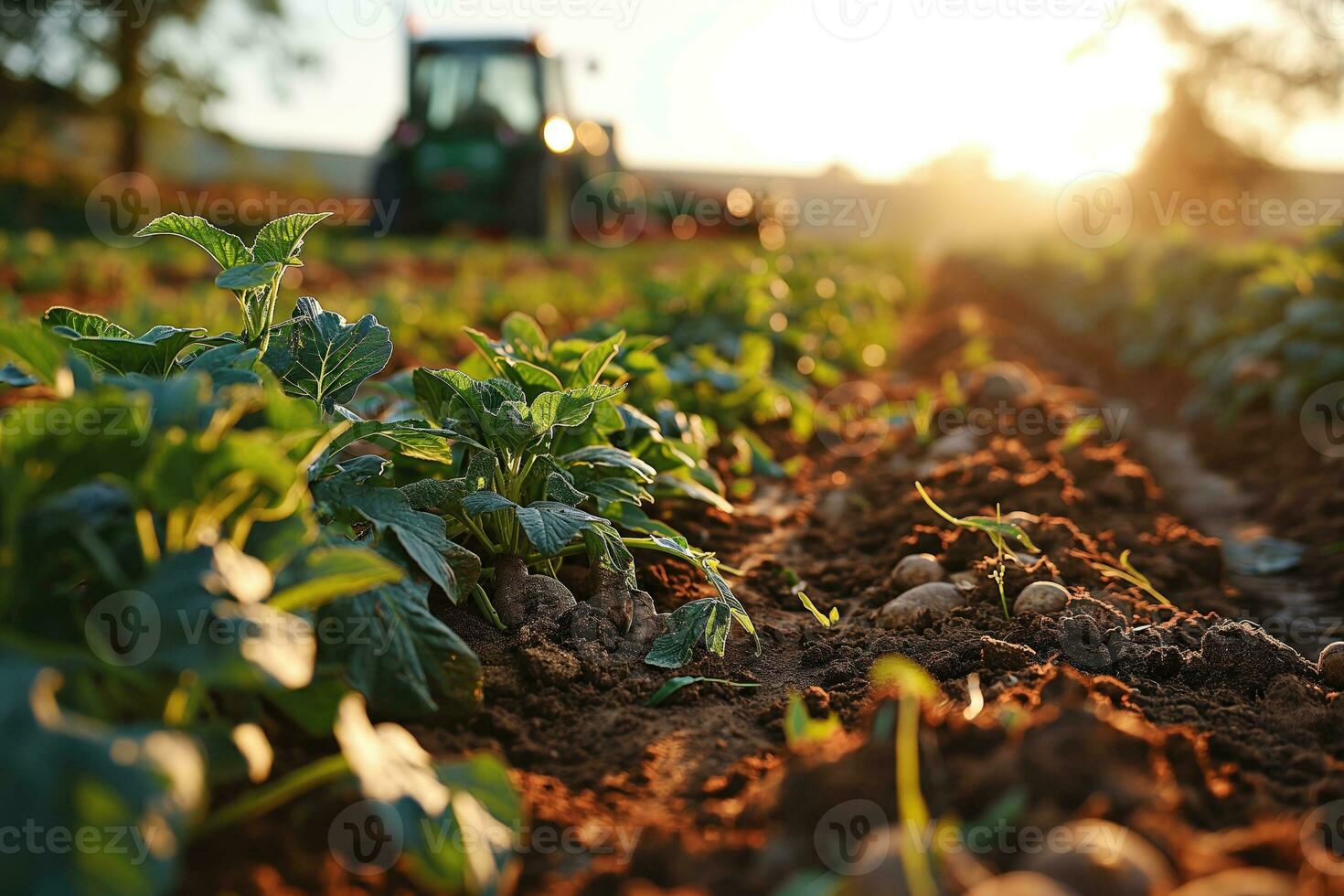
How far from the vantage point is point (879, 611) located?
2.31m

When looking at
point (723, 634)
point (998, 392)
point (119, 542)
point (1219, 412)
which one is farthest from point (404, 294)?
point (119, 542)

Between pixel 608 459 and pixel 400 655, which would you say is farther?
pixel 608 459

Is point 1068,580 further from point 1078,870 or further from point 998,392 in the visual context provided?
point 998,392

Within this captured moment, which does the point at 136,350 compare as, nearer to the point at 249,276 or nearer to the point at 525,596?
the point at 249,276

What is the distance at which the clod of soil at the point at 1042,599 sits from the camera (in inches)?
84.0

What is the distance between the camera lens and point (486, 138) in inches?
488
